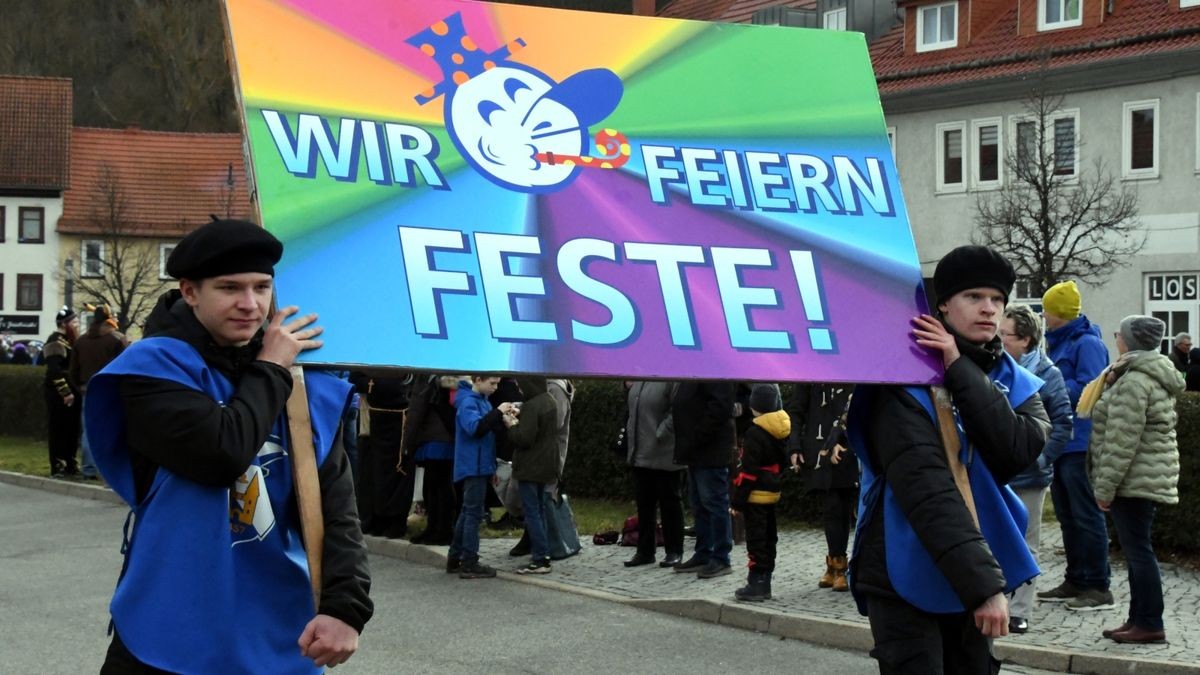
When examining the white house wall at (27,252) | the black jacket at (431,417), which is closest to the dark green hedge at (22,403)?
the black jacket at (431,417)

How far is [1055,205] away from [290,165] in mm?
32009

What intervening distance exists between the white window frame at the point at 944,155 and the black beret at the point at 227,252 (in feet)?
125

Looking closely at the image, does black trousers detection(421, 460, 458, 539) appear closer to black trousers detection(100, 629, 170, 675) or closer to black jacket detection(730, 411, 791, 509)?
black jacket detection(730, 411, 791, 509)

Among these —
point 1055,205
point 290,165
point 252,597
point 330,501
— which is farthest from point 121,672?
point 1055,205

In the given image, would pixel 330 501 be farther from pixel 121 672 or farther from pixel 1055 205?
pixel 1055 205

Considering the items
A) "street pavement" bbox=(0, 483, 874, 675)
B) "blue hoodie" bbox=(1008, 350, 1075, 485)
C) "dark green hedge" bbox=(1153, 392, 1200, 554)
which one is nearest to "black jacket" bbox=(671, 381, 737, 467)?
"street pavement" bbox=(0, 483, 874, 675)

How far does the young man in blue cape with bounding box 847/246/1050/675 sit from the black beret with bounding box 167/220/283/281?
184 centimetres

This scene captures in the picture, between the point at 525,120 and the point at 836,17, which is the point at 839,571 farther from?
the point at 836,17

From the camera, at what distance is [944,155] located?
41.3 metres

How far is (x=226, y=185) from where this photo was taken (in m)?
67.4

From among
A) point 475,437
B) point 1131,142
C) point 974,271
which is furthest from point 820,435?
point 1131,142

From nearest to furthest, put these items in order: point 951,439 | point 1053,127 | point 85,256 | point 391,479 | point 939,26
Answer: point 951,439
point 391,479
point 1053,127
point 939,26
point 85,256

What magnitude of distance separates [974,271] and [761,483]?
6448mm

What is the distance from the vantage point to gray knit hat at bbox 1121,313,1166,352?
933cm
